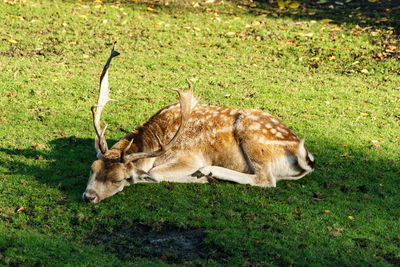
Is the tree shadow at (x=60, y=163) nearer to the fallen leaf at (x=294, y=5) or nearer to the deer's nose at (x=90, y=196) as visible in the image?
the deer's nose at (x=90, y=196)

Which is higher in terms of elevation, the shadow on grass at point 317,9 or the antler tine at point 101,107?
the shadow on grass at point 317,9

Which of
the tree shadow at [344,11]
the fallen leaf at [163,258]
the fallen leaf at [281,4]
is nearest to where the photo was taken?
the fallen leaf at [163,258]

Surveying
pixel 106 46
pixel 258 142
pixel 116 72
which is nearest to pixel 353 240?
pixel 258 142

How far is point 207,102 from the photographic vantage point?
33.7 feet

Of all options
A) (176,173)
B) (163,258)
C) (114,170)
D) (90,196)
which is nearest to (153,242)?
(163,258)

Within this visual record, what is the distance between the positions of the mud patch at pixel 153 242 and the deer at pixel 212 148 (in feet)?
3.46

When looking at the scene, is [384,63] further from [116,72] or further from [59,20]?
[59,20]

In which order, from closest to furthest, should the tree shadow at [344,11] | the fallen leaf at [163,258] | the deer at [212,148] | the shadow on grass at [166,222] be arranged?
the fallen leaf at [163,258] → the shadow on grass at [166,222] → the deer at [212,148] → the tree shadow at [344,11]

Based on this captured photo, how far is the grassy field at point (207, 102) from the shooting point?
5.40 metres

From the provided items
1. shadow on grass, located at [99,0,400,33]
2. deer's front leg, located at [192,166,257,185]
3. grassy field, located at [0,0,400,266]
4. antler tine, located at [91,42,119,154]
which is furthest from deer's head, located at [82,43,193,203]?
shadow on grass, located at [99,0,400,33]

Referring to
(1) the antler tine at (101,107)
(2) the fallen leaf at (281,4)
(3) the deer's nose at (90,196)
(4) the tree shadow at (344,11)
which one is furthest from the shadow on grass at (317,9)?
(3) the deer's nose at (90,196)

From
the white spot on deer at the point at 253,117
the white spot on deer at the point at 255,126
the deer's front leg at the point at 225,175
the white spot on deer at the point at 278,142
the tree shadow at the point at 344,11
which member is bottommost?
the deer's front leg at the point at 225,175

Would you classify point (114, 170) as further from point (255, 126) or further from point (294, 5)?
point (294, 5)

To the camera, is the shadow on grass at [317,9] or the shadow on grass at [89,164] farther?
the shadow on grass at [317,9]
